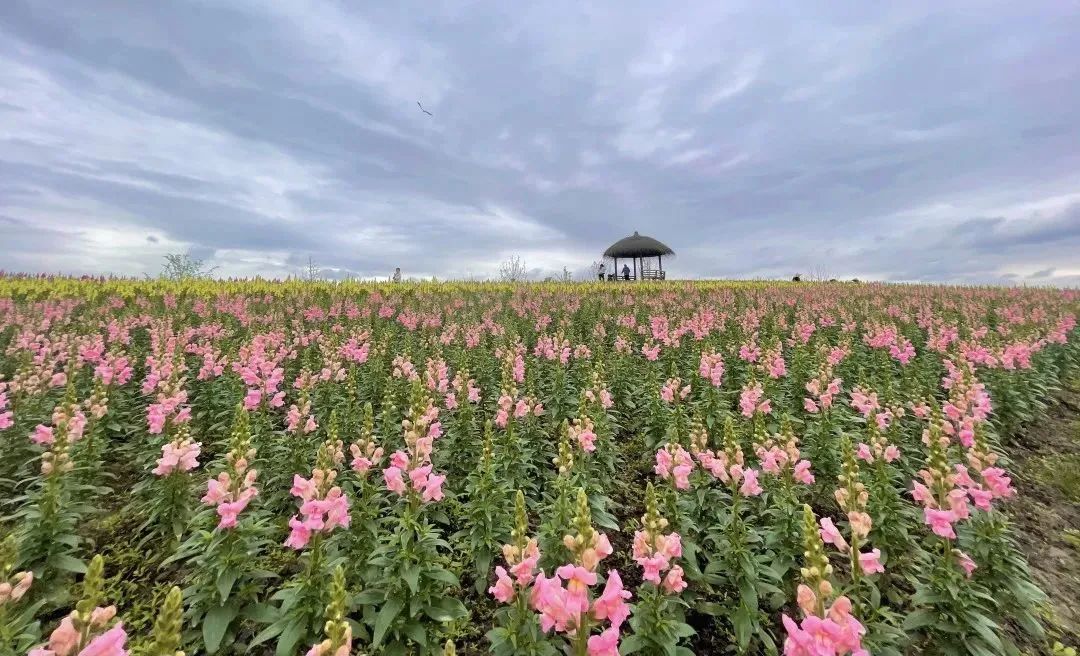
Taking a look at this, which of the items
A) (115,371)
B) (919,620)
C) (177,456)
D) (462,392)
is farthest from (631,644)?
(115,371)

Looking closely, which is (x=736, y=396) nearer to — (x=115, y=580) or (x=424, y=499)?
(x=424, y=499)

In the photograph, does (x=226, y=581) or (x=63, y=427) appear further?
(x=63, y=427)

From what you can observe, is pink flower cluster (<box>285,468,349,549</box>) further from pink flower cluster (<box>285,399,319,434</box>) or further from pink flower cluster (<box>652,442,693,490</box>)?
pink flower cluster (<box>652,442,693,490</box>)

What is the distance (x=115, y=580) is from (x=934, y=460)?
23.7 feet

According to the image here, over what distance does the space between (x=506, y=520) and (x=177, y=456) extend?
118 inches

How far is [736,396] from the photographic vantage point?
30.2ft

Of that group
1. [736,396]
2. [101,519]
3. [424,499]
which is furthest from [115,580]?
[736,396]

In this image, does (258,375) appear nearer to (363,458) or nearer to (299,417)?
(299,417)

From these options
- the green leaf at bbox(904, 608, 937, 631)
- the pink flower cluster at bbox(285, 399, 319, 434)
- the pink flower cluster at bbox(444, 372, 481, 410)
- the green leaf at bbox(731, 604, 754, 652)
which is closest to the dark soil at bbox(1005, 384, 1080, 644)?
the green leaf at bbox(904, 608, 937, 631)

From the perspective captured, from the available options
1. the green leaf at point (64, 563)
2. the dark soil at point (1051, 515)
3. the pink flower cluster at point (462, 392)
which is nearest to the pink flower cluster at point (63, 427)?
the green leaf at point (64, 563)

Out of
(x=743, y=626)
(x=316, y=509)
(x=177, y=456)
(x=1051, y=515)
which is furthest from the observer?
(x=1051, y=515)

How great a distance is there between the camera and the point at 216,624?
3652mm

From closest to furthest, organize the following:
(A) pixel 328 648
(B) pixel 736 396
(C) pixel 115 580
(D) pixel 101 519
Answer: (A) pixel 328 648, (C) pixel 115 580, (D) pixel 101 519, (B) pixel 736 396

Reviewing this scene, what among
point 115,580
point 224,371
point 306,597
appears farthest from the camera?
point 224,371
